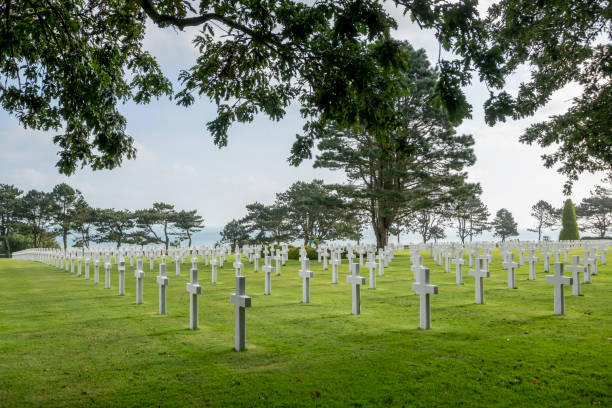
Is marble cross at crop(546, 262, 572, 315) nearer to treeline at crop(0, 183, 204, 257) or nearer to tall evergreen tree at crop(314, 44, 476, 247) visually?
tall evergreen tree at crop(314, 44, 476, 247)

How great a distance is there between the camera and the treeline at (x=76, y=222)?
1845 inches

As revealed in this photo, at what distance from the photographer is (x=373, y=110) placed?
20.4 feet

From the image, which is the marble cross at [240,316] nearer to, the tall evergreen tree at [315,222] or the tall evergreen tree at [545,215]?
the tall evergreen tree at [315,222]

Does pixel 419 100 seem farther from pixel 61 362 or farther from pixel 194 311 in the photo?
pixel 61 362

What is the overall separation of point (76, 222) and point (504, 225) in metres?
59.2

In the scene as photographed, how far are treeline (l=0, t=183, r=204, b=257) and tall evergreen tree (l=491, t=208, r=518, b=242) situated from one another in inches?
1824

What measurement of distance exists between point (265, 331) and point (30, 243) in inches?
2150

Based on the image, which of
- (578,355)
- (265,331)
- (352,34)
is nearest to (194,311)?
(265,331)

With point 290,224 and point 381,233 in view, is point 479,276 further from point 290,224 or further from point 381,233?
point 290,224

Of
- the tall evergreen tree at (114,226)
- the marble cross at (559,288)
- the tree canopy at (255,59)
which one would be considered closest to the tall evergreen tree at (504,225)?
the tall evergreen tree at (114,226)

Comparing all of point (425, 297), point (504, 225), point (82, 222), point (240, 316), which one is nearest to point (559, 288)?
point (425, 297)

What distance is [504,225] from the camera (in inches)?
2758

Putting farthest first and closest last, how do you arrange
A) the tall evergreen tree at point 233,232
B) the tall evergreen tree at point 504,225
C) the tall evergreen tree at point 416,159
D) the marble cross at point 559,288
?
the tall evergreen tree at point 504,225, the tall evergreen tree at point 233,232, the tall evergreen tree at point 416,159, the marble cross at point 559,288

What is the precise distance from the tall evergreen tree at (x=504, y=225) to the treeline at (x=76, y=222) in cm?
4634
